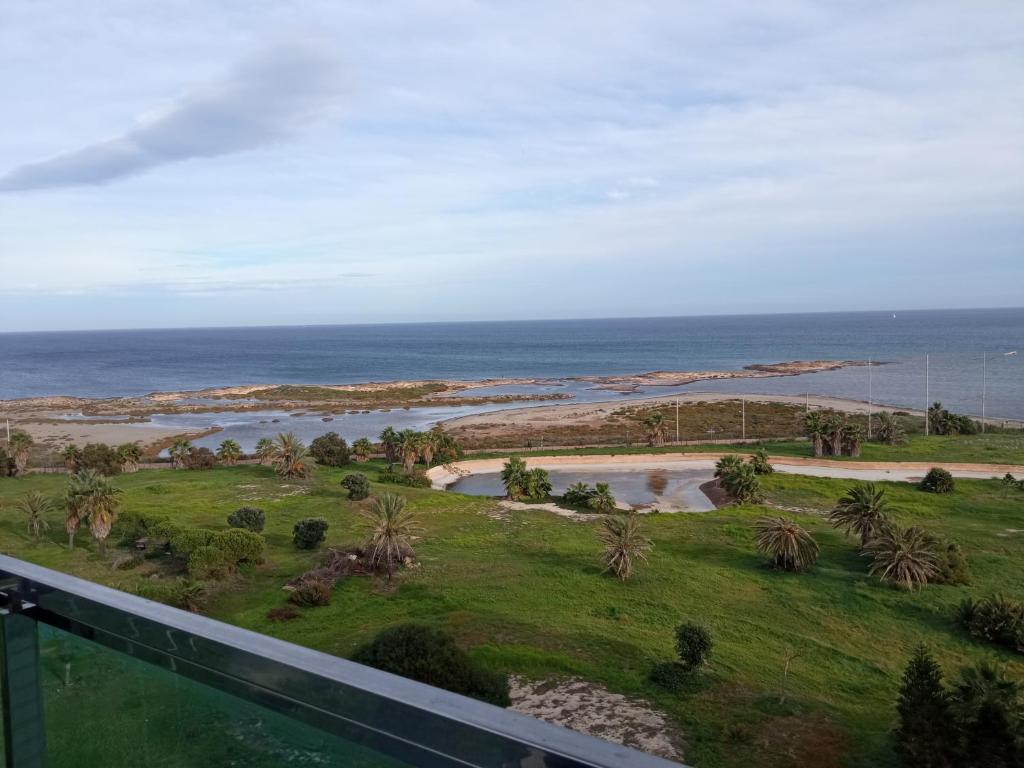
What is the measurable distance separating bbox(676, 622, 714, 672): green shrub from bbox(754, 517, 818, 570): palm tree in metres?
9.29

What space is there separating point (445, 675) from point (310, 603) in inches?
336

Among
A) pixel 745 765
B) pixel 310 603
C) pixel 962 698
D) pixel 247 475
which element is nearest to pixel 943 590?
pixel 962 698

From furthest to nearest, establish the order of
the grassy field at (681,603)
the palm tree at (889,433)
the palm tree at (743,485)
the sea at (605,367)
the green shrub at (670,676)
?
the sea at (605,367) → the palm tree at (889,433) → the palm tree at (743,485) → the green shrub at (670,676) → the grassy field at (681,603)

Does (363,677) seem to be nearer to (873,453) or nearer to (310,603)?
(310,603)

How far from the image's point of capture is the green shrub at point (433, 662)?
16094 millimetres

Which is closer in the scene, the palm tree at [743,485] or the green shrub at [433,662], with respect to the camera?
the green shrub at [433,662]

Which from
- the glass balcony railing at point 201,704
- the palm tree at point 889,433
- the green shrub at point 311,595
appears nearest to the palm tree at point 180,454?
the green shrub at point 311,595

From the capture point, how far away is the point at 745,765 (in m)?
14.3

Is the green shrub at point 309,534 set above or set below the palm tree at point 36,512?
below

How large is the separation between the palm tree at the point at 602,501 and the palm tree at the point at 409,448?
12667mm

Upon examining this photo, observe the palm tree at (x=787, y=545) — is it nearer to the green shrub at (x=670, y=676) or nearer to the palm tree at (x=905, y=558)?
the palm tree at (x=905, y=558)

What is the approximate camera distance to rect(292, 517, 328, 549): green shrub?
96.5ft

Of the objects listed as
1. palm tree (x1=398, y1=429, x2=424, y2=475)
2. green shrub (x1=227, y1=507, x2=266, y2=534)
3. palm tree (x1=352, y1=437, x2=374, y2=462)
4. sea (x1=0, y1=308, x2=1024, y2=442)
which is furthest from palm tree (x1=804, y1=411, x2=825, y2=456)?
sea (x1=0, y1=308, x2=1024, y2=442)

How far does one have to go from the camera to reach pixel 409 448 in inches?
1767
